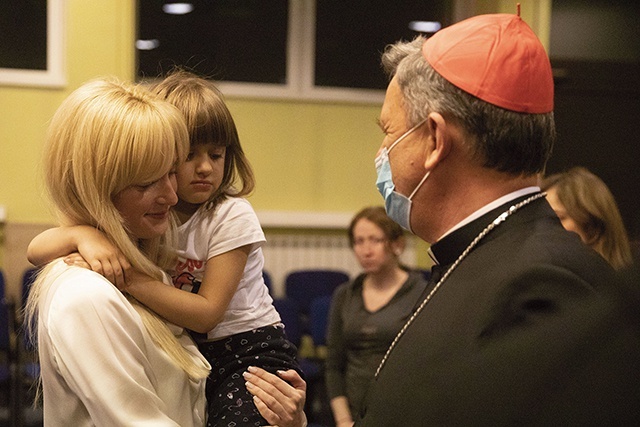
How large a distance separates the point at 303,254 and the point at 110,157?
5.96 m

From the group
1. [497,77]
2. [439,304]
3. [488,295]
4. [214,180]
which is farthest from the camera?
[214,180]

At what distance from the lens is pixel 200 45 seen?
7945mm

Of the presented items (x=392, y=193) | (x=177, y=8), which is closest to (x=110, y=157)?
(x=392, y=193)

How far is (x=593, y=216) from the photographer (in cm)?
329

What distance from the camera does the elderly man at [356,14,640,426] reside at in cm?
117

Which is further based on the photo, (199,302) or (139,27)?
(139,27)

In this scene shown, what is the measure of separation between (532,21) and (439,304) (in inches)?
264

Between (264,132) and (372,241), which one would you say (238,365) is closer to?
(372,241)

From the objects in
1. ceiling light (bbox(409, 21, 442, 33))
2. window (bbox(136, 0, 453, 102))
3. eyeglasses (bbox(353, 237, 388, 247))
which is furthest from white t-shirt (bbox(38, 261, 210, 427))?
ceiling light (bbox(409, 21, 442, 33))

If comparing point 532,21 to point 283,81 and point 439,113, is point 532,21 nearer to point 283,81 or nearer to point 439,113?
point 283,81

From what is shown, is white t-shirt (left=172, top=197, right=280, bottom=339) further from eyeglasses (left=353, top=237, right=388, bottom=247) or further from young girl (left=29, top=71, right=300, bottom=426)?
eyeglasses (left=353, top=237, right=388, bottom=247)

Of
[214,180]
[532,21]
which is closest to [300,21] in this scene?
[532,21]

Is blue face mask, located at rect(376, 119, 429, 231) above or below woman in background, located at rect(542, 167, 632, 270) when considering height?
above

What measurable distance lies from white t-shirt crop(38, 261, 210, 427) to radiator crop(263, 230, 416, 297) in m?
5.74
